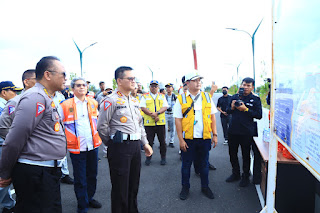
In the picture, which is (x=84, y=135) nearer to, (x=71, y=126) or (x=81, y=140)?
(x=81, y=140)

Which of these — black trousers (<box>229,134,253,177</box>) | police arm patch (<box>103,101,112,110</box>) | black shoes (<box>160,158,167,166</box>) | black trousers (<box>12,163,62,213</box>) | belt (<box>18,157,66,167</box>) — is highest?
police arm patch (<box>103,101,112,110</box>)

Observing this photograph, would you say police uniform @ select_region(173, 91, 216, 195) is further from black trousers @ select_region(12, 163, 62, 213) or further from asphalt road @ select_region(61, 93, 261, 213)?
black trousers @ select_region(12, 163, 62, 213)

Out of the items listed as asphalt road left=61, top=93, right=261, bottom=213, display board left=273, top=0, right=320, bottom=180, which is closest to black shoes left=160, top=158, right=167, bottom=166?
asphalt road left=61, top=93, right=261, bottom=213

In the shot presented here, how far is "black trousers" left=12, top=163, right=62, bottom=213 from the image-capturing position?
1.70 m

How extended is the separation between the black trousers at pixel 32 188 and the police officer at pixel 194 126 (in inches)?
81.7

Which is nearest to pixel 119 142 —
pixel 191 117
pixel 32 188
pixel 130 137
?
pixel 130 137

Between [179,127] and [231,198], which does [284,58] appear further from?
[231,198]

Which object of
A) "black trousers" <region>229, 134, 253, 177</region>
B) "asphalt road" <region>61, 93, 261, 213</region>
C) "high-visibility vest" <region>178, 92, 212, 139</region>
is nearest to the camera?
"asphalt road" <region>61, 93, 261, 213</region>

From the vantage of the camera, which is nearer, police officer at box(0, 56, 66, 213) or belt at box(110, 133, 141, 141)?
police officer at box(0, 56, 66, 213)

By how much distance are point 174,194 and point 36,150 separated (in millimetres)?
2551

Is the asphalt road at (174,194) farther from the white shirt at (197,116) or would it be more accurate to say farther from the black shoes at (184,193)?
the white shirt at (197,116)

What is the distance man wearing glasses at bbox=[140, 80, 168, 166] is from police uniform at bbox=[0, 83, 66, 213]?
3.26m

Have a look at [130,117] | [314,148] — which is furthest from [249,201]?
[314,148]

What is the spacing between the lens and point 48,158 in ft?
5.85
